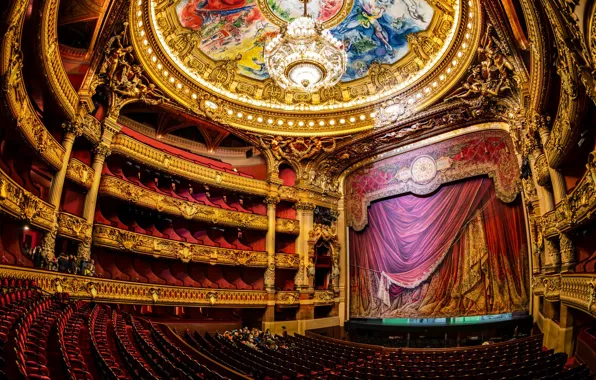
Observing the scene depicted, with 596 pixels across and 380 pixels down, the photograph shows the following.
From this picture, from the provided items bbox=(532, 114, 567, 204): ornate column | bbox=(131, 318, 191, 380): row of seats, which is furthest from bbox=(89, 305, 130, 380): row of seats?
bbox=(532, 114, 567, 204): ornate column

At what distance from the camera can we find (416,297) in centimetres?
1157

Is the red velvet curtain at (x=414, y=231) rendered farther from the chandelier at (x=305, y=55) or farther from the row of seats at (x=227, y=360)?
the row of seats at (x=227, y=360)

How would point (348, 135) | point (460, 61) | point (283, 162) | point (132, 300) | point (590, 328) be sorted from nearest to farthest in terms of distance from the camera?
point (590, 328) → point (132, 300) → point (460, 61) → point (348, 135) → point (283, 162)

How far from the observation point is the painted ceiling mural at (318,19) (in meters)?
10.4

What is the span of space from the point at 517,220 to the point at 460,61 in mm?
4308

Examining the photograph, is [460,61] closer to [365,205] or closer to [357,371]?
[365,205]

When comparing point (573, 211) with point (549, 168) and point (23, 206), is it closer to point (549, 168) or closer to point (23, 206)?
point (549, 168)

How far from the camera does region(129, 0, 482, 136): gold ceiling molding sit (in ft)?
31.4

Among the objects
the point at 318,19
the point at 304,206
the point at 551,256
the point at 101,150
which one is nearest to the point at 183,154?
the point at 101,150

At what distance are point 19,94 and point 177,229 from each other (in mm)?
6406

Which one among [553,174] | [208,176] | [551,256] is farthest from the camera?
[208,176]

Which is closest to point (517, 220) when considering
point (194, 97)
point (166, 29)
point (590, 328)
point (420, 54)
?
point (590, 328)

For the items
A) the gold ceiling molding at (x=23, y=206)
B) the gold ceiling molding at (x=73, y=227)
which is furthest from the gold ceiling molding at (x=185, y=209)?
the gold ceiling molding at (x=23, y=206)

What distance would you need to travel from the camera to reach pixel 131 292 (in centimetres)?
895
